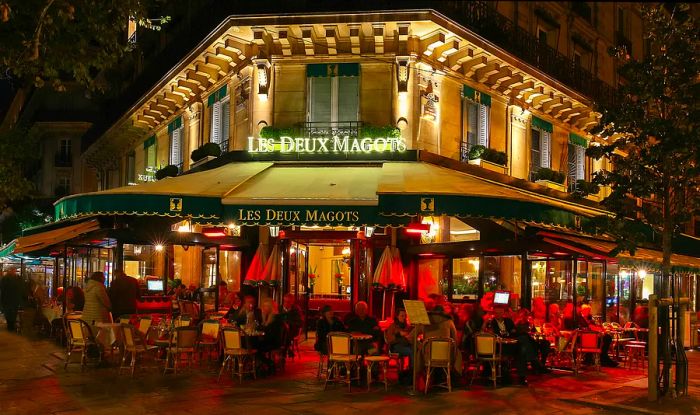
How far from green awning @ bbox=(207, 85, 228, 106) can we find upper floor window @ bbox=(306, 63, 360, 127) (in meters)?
2.76

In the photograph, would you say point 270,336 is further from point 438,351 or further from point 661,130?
point 661,130

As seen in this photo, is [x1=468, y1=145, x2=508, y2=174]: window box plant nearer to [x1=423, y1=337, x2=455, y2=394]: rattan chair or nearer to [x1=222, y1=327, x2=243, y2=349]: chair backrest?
[x1=423, y1=337, x2=455, y2=394]: rattan chair

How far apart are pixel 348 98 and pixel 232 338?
6.60 meters

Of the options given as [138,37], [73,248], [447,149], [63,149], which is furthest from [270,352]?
[63,149]

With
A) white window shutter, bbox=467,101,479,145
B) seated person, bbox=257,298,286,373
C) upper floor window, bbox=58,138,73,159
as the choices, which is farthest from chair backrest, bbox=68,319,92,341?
upper floor window, bbox=58,138,73,159

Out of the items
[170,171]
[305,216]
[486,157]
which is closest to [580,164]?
[486,157]

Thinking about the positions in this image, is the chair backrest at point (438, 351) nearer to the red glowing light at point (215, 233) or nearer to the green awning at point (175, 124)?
the red glowing light at point (215, 233)

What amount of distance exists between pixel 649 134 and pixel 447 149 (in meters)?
6.10

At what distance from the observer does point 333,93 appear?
54.9 feet

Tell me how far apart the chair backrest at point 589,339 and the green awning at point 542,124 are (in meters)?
7.73

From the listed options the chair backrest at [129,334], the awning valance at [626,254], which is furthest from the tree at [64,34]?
the awning valance at [626,254]

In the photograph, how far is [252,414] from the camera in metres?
9.60

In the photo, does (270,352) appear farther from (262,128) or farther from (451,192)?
(262,128)

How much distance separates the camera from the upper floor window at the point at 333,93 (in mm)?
16609
